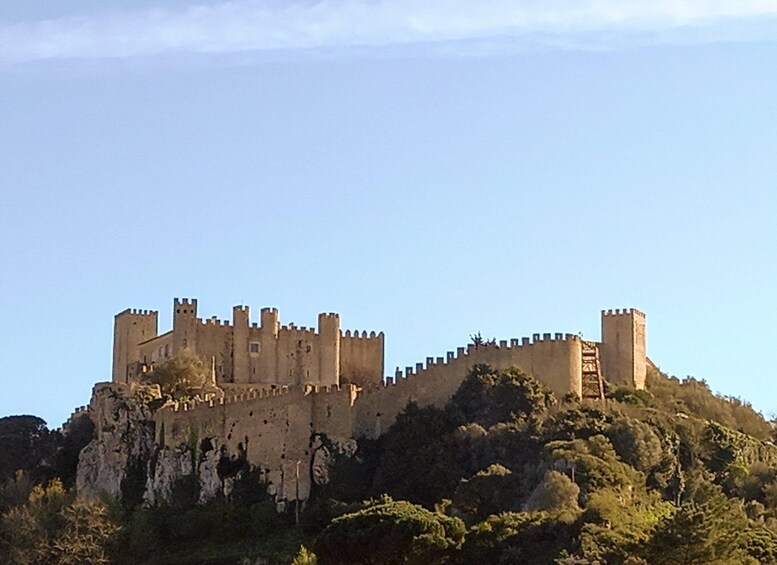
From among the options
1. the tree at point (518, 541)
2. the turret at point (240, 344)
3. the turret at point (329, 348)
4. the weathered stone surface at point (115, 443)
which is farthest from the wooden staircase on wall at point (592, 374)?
the turret at point (240, 344)

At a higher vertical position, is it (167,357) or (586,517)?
(167,357)

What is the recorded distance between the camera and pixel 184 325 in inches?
3600

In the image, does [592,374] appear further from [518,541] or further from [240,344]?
[240,344]

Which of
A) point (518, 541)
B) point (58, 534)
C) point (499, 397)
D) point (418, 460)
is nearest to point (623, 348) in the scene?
point (499, 397)

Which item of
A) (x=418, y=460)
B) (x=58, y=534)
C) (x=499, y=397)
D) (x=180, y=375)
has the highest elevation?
(x=180, y=375)

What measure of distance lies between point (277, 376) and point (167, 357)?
14.9 ft

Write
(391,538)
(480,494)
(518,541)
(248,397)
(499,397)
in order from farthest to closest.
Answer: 1. (248,397)
2. (499,397)
3. (480,494)
4. (391,538)
5. (518,541)

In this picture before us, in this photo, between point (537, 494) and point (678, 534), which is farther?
point (537, 494)

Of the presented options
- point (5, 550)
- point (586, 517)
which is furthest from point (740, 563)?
point (5, 550)

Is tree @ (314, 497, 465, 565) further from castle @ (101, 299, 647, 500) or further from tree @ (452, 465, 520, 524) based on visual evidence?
castle @ (101, 299, 647, 500)

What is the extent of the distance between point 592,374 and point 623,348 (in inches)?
97.1

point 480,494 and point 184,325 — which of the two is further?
point 184,325

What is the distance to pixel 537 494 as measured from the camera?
68.4 m

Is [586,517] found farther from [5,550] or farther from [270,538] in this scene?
[5,550]
